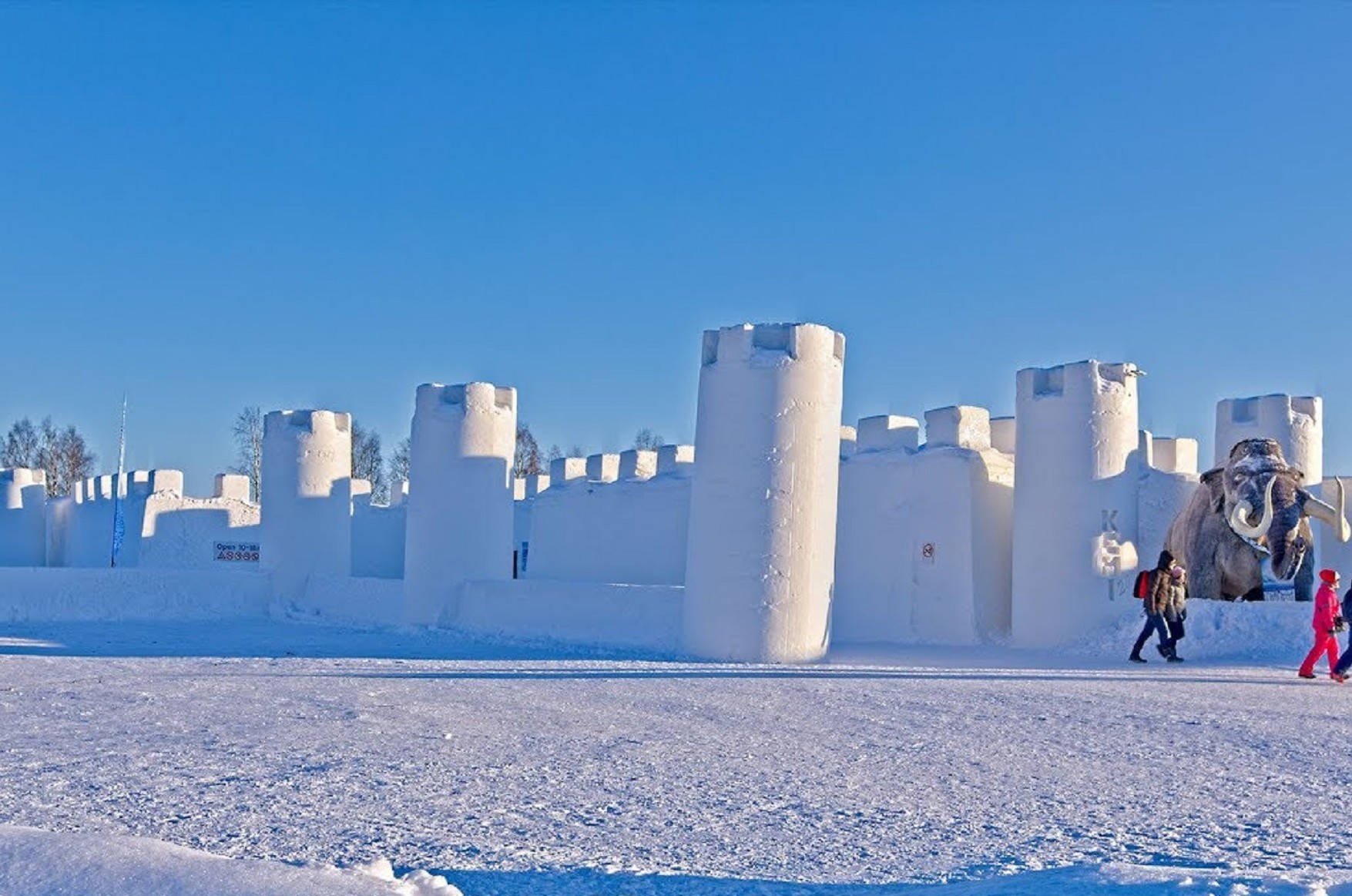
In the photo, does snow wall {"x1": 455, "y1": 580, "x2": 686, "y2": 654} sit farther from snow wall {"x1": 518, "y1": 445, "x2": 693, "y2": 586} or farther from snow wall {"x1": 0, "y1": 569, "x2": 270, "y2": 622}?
snow wall {"x1": 0, "y1": 569, "x2": 270, "y2": 622}

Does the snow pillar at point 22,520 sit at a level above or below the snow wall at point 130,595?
above

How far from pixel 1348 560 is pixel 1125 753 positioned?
51.4ft

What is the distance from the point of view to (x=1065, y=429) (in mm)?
17594

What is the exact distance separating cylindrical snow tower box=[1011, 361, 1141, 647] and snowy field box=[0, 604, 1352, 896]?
405 cm

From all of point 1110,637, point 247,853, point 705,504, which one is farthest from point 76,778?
point 1110,637

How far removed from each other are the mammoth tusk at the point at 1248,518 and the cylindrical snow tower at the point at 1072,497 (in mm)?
1545

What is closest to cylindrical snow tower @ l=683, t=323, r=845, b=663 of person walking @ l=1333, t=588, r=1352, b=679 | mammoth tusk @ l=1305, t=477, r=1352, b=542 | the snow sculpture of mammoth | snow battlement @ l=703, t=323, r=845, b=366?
snow battlement @ l=703, t=323, r=845, b=366

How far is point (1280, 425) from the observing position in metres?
21.2

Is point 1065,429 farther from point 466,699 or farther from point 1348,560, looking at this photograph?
point 466,699

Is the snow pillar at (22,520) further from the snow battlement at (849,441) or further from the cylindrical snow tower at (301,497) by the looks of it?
the snow battlement at (849,441)

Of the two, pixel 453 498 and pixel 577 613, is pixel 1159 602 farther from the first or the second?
pixel 453 498

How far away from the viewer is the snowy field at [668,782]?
530 cm

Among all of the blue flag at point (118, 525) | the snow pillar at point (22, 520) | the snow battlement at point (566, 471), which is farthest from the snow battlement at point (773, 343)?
the snow pillar at point (22, 520)

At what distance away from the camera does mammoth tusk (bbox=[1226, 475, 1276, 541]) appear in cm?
1588
